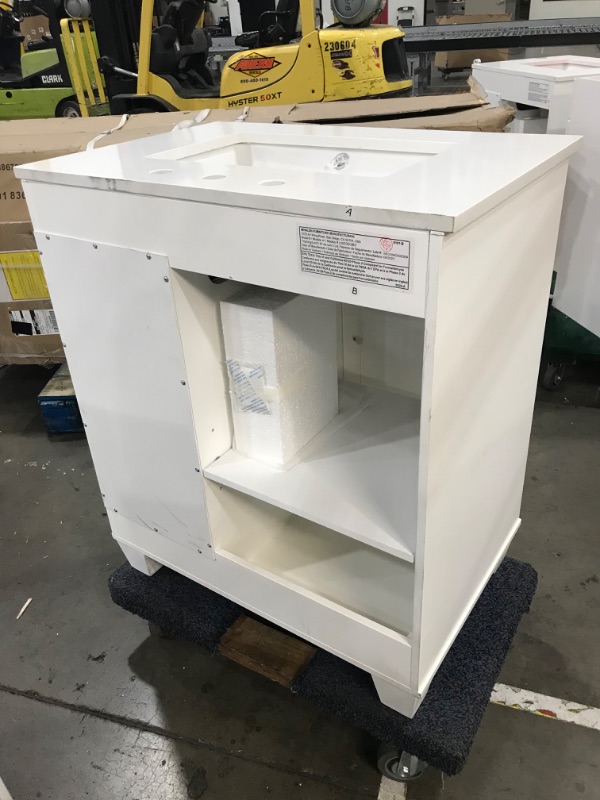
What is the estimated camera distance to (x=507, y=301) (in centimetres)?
88

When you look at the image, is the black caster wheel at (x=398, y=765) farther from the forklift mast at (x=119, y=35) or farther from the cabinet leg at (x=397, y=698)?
the forklift mast at (x=119, y=35)

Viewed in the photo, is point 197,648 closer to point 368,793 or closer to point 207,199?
point 368,793

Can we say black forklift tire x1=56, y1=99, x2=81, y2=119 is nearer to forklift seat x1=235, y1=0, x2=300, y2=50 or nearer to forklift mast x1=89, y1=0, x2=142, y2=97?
forklift mast x1=89, y1=0, x2=142, y2=97

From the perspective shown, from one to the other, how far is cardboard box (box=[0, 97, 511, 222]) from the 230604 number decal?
1258 mm

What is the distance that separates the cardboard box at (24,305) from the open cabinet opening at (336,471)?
3.96ft

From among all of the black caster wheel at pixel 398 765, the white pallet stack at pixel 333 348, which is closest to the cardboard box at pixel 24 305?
the white pallet stack at pixel 333 348

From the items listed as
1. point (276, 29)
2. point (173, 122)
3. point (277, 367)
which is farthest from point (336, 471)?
point (276, 29)

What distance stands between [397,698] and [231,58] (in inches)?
121

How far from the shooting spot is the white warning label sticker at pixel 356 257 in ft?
2.19

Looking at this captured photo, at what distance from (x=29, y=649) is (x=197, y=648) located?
0.40m

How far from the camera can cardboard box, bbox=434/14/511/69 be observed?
20.0 ft

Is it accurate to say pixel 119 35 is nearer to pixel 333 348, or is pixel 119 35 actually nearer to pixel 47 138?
pixel 47 138

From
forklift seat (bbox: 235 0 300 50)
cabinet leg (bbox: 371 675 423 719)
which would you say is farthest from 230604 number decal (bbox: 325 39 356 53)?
cabinet leg (bbox: 371 675 423 719)

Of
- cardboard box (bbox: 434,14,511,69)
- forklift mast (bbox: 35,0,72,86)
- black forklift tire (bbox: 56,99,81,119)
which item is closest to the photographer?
forklift mast (bbox: 35,0,72,86)
